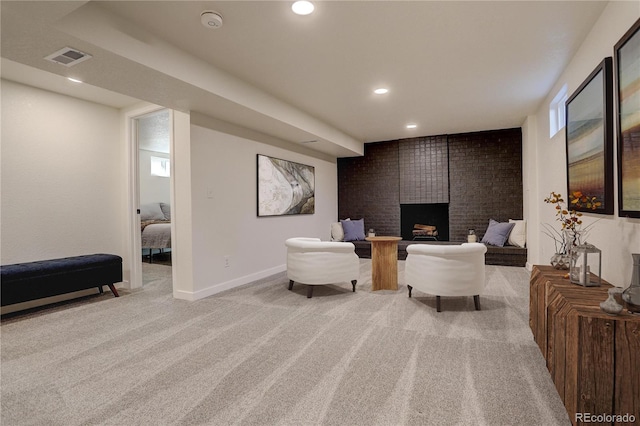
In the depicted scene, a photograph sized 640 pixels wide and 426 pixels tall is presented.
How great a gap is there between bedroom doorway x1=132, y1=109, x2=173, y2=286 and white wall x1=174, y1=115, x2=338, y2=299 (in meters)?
1.12

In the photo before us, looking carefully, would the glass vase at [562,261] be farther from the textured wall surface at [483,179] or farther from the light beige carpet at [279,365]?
the textured wall surface at [483,179]

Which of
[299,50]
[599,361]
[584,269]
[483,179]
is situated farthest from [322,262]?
[483,179]

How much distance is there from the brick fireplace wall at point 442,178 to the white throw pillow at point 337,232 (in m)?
0.56

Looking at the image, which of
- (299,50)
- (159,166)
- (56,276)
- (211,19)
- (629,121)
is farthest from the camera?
(159,166)

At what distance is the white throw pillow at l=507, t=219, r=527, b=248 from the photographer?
5.24 metres

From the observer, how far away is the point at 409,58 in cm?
287

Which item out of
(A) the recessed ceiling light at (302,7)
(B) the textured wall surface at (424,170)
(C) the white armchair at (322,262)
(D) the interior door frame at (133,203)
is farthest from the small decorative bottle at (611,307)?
(B) the textured wall surface at (424,170)

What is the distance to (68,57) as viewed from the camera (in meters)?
2.24

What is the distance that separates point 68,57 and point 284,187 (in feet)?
10.6

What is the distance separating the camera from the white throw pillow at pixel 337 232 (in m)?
6.62

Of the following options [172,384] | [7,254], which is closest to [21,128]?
[7,254]

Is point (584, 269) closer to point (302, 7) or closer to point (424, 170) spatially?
point (302, 7)

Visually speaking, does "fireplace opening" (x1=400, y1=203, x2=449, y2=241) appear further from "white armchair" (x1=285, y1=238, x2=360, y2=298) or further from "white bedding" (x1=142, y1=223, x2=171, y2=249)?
"white bedding" (x1=142, y1=223, x2=171, y2=249)

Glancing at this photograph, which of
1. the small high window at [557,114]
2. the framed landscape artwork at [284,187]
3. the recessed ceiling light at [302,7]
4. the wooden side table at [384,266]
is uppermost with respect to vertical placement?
the recessed ceiling light at [302,7]
